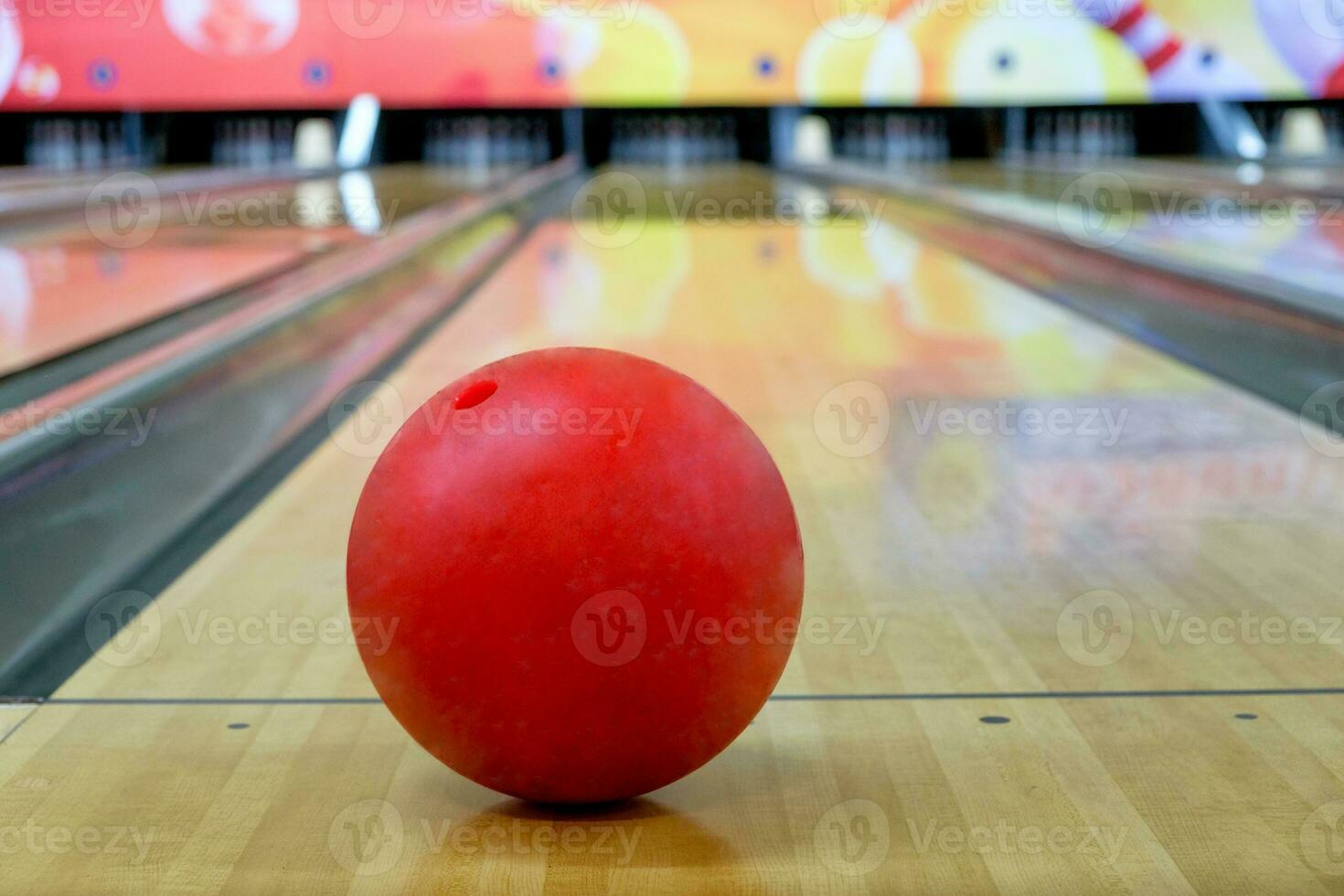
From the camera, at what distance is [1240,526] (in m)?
1.94

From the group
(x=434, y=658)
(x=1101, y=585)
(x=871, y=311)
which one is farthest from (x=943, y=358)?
(x=434, y=658)

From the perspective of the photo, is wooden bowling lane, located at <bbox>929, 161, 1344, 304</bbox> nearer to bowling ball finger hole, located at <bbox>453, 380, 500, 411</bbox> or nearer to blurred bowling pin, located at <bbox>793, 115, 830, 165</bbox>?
blurred bowling pin, located at <bbox>793, 115, 830, 165</bbox>

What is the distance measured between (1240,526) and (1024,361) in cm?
119

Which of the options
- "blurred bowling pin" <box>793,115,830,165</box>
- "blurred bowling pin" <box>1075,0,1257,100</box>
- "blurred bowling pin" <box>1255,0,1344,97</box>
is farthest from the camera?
"blurred bowling pin" <box>793,115,830,165</box>

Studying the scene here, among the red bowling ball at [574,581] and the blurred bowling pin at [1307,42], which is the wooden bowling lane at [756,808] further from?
the blurred bowling pin at [1307,42]

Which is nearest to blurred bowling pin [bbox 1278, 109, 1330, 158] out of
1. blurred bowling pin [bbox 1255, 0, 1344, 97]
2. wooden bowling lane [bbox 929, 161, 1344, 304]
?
blurred bowling pin [bbox 1255, 0, 1344, 97]

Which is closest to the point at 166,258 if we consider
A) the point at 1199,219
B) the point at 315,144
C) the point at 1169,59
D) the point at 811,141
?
the point at 1199,219

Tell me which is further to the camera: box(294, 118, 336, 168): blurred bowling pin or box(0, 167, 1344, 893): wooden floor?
box(294, 118, 336, 168): blurred bowling pin

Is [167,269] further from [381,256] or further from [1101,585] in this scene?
[1101,585]

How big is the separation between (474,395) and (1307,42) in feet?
28.4

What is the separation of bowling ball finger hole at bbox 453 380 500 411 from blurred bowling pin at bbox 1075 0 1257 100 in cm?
833

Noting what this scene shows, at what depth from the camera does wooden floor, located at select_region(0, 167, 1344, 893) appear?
1.06m

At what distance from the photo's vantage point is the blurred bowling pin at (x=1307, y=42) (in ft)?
28.0

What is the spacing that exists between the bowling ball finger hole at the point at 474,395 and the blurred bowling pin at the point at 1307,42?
8.45 metres
